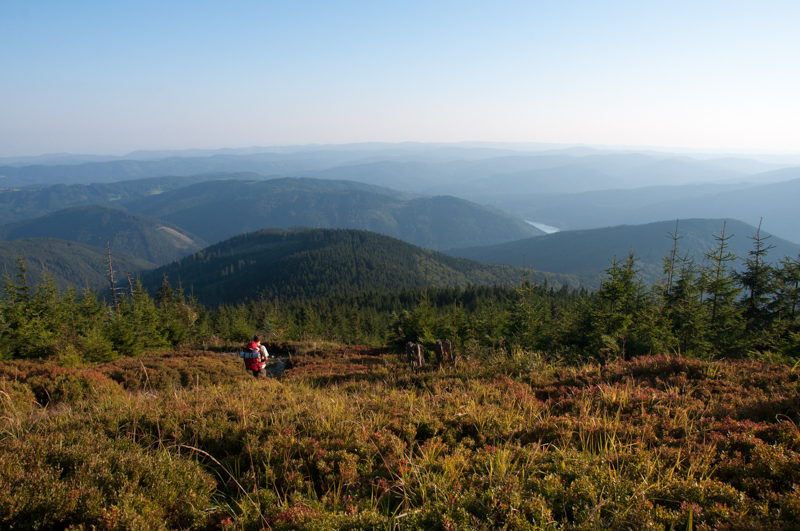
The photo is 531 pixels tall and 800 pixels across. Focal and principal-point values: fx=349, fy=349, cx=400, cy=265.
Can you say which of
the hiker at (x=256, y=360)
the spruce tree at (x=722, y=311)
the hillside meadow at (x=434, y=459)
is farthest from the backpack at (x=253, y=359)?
the spruce tree at (x=722, y=311)

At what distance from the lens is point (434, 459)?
3779 mm

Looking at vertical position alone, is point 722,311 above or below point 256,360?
below

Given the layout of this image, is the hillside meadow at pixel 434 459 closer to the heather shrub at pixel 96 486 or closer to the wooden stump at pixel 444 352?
the heather shrub at pixel 96 486

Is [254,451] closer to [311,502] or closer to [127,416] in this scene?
[311,502]

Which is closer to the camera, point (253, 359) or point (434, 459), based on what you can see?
point (434, 459)

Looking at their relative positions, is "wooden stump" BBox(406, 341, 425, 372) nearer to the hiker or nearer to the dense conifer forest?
the dense conifer forest

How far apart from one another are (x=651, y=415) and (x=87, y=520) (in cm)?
601

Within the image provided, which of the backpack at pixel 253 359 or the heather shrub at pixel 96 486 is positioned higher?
the heather shrub at pixel 96 486

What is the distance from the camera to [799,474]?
294 centimetres

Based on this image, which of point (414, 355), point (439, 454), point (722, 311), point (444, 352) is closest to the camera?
point (439, 454)

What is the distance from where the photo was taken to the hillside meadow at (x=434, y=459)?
2756mm

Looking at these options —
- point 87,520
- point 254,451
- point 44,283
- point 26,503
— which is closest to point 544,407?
point 254,451

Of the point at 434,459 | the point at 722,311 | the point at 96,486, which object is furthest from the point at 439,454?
the point at 722,311

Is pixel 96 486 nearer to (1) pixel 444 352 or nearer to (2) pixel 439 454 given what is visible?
(2) pixel 439 454
